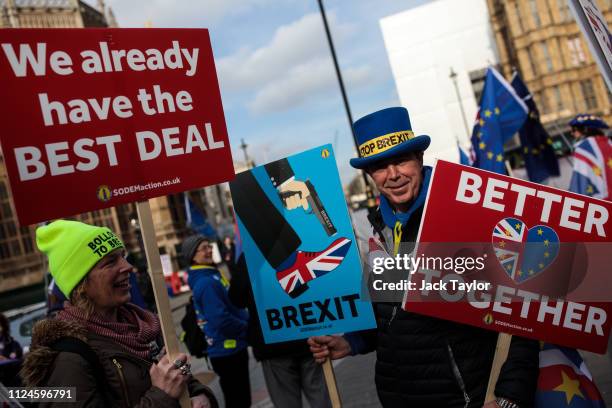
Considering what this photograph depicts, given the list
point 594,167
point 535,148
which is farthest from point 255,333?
point 535,148

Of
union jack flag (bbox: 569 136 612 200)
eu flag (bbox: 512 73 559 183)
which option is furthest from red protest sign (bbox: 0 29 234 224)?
eu flag (bbox: 512 73 559 183)

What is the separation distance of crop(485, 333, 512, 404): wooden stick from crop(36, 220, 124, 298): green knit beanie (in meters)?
1.74

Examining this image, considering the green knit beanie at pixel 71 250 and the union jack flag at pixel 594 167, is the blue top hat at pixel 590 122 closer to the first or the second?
the union jack flag at pixel 594 167

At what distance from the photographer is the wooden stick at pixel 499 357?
7.27 ft

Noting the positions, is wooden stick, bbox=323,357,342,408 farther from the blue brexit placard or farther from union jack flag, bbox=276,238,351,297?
union jack flag, bbox=276,238,351,297

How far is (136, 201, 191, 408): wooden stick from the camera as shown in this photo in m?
2.40

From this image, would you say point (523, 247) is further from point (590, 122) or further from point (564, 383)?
point (590, 122)

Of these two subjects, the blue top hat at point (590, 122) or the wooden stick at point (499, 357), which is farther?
the blue top hat at point (590, 122)

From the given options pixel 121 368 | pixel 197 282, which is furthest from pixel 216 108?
pixel 197 282

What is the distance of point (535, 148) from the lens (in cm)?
1038

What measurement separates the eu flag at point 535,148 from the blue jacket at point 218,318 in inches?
278

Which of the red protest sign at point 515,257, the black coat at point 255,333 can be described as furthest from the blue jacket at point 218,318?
the red protest sign at point 515,257

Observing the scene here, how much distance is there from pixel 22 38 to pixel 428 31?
176 ft

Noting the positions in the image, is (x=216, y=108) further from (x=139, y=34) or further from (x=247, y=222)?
(x=247, y=222)
